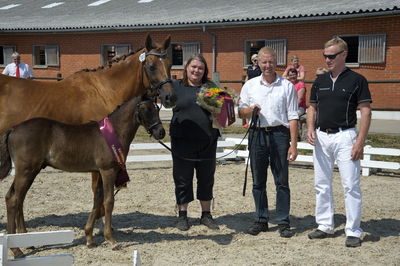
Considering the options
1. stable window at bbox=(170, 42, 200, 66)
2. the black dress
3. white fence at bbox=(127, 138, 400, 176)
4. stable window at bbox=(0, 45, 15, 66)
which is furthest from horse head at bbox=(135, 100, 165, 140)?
stable window at bbox=(0, 45, 15, 66)

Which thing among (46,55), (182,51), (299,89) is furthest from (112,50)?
(299,89)

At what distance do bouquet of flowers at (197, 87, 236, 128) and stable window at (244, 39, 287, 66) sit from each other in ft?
46.4

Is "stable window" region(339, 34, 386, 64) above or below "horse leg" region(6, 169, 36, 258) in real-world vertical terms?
above

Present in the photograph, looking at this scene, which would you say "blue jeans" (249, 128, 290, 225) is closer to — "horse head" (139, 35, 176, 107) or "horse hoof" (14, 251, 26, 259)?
"horse head" (139, 35, 176, 107)

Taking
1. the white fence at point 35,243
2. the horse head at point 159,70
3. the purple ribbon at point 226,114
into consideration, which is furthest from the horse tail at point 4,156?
the purple ribbon at point 226,114

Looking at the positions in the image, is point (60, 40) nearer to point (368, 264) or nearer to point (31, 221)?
point (31, 221)

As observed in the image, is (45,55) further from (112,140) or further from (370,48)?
(112,140)

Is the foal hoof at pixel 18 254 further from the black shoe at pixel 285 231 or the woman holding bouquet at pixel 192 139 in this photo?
the black shoe at pixel 285 231

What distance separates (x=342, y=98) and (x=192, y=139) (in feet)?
6.12

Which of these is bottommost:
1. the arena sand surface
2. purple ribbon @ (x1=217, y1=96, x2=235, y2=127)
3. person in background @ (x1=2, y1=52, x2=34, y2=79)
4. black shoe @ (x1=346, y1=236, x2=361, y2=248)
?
the arena sand surface

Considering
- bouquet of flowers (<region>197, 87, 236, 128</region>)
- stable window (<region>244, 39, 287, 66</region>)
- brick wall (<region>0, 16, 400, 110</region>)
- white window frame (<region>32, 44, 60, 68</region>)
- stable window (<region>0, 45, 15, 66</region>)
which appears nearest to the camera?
bouquet of flowers (<region>197, 87, 236, 128</region>)

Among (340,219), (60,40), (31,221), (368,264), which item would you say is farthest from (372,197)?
(60,40)

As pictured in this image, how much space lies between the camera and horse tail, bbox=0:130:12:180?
5.07 metres

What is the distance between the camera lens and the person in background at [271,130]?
5664 millimetres
